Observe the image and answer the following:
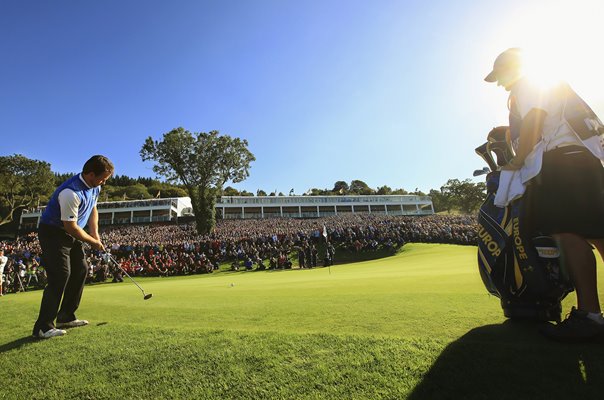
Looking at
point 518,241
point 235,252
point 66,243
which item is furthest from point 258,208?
point 518,241

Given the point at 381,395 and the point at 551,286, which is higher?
the point at 551,286

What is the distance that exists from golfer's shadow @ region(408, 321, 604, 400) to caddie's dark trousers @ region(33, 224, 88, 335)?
12.6ft

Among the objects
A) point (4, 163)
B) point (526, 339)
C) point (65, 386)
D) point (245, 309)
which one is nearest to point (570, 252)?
point (526, 339)

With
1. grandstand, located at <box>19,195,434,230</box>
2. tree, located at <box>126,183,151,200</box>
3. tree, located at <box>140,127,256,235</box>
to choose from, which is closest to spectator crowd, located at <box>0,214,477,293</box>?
tree, located at <box>140,127,256,235</box>

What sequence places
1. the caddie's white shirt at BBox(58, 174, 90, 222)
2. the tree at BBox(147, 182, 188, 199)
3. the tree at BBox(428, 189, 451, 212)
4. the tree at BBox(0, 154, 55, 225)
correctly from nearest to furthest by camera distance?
the caddie's white shirt at BBox(58, 174, 90, 222)
the tree at BBox(0, 154, 55, 225)
the tree at BBox(428, 189, 451, 212)
the tree at BBox(147, 182, 188, 199)

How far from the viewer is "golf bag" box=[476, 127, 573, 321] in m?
2.41

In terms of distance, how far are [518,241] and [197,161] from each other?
149 ft

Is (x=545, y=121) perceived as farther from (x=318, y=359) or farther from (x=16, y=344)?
(x=16, y=344)

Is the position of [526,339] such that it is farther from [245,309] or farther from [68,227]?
[68,227]

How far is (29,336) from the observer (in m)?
3.47

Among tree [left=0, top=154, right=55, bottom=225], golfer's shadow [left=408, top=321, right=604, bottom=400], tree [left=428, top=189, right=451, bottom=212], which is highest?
tree [left=0, top=154, right=55, bottom=225]

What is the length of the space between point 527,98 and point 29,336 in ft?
17.1

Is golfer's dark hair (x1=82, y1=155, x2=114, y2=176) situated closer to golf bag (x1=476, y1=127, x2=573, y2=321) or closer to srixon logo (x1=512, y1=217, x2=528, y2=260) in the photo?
golf bag (x1=476, y1=127, x2=573, y2=321)

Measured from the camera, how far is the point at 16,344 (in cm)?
316
